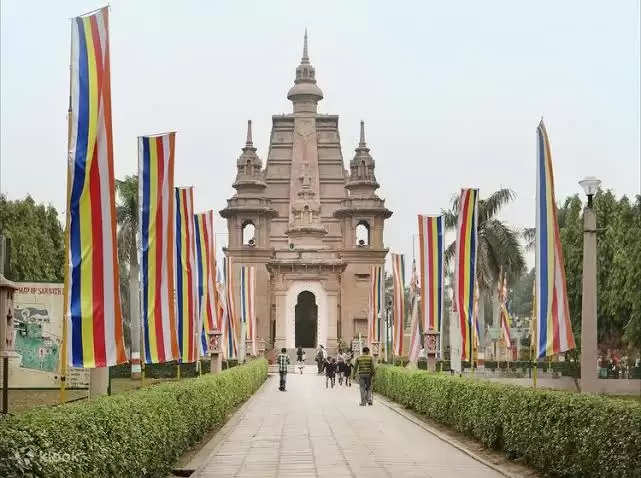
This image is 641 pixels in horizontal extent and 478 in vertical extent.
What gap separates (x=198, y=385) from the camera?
1930 centimetres

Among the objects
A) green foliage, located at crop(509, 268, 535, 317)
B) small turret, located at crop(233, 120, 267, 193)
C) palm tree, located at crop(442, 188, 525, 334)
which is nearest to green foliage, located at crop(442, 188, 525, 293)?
palm tree, located at crop(442, 188, 525, 334)

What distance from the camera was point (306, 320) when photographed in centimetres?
9488

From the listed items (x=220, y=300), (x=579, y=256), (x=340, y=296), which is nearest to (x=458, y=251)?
(x=220, y=300)

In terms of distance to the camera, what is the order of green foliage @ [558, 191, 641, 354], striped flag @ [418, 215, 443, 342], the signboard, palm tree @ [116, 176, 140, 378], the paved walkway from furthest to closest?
palm tree @ [116, 176, 140, 378] < green foliage @ [558, 191, 641, 354] < striped flag @ [418, 215, 443, 342] < the signboard < the paved walkway

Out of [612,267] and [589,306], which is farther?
[612,267]

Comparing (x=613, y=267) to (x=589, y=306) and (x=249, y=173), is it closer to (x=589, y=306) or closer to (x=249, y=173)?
(x=589, y=306)

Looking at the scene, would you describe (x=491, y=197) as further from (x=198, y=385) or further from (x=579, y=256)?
(x=198, y=385)

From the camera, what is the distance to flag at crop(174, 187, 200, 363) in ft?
74.8

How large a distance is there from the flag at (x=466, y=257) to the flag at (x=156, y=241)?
31.5 feet

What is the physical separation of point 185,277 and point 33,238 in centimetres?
3323

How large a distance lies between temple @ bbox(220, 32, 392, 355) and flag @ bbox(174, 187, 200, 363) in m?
61.8

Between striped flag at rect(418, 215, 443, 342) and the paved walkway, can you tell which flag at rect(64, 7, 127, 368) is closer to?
the paved walkway

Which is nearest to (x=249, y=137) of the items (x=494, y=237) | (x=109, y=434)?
(x=494, y=237)

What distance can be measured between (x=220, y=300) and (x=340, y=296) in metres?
48.8
